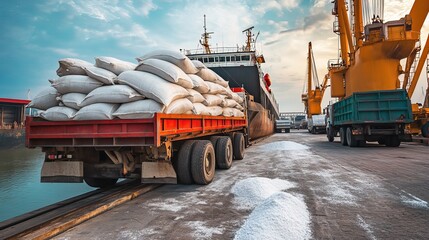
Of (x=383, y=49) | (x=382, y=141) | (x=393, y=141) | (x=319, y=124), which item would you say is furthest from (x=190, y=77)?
(x=319, y=124)

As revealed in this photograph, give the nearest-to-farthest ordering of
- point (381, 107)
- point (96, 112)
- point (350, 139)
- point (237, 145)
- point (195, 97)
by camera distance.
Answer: point (96, 112)
point (195, 97)
point (237, 145)
point (381, 107)
point (350, 139)

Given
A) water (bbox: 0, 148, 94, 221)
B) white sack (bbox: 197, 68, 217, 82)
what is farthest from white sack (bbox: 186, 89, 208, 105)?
water (bbox: 0, 148, 94, 221)

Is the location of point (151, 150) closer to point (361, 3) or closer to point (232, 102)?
point (232, 102)

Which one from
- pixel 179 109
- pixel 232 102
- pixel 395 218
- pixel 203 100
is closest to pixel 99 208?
pixel 179 109

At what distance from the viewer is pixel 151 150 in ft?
12.7

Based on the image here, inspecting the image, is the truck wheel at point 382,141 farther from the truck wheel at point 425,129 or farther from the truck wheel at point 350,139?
the truck wheel at point 425,129

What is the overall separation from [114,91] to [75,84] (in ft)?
2.55

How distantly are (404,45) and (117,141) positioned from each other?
49.6 feet

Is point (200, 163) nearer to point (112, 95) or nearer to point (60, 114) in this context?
point (112, 95)

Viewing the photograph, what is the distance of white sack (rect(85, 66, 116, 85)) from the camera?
395cm

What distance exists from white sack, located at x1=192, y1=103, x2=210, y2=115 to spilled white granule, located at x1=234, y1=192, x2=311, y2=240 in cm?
231

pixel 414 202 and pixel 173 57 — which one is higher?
pixel 173 57

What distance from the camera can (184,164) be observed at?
460cm

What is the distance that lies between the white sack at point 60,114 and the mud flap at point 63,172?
773 mm
